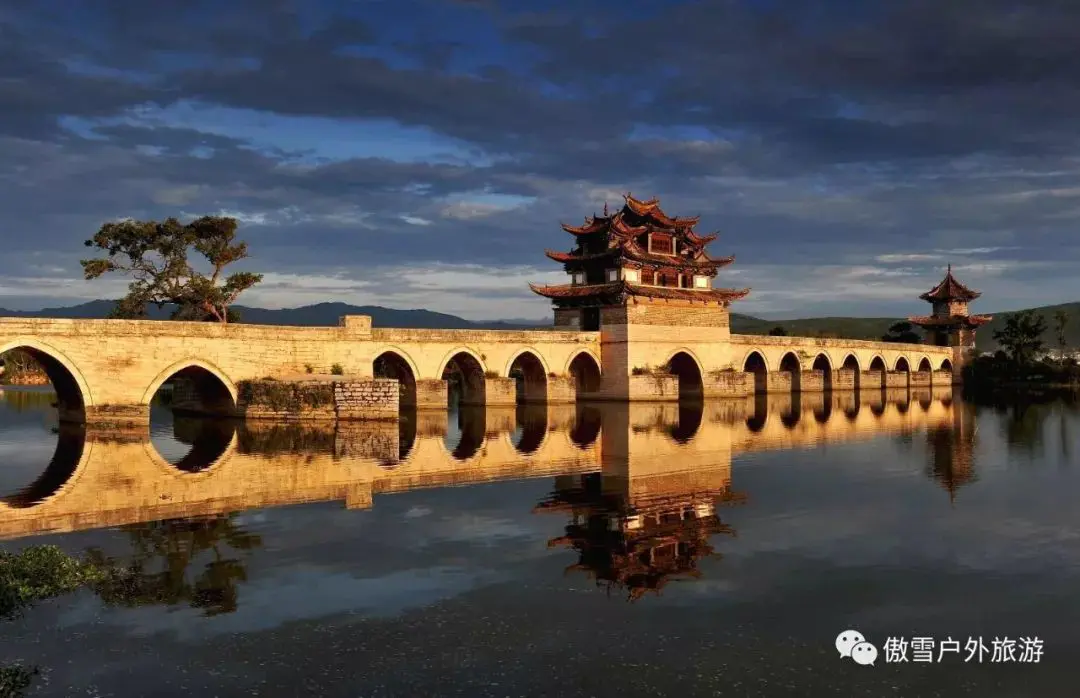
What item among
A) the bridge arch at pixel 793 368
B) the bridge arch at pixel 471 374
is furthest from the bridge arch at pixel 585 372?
the bridge arch at pixel 793 368

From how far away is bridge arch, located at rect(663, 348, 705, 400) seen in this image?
4891 centimetres

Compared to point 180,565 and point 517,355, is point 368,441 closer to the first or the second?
point 180,565

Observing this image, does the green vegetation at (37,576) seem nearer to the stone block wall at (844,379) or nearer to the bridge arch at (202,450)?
the bridge arch at (202,450)

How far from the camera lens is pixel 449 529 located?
14.8 meters

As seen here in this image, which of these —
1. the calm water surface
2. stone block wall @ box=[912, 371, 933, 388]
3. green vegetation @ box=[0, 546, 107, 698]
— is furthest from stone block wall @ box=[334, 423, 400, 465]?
stone block wall @ box=[912, 371, 933, 388]

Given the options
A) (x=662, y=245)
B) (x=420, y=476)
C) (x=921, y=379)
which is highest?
(x=662, y=245)

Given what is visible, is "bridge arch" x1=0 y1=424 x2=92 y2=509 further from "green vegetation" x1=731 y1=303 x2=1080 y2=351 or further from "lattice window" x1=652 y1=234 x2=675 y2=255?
"green vegetation" x1=731 y1=303 x2=1080 y2=351

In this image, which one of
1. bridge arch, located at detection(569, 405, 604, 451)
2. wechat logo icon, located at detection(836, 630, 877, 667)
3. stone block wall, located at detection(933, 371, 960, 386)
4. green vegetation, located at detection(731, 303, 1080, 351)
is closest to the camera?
wechat logo icon, located at detection(836, 630, 877, 667)

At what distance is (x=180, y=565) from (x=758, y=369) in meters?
48.5

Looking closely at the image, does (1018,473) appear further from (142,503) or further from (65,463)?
(65,463)

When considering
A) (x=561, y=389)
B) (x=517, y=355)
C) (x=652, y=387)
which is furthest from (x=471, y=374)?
(x=652, y=387)

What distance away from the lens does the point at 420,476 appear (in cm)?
2045

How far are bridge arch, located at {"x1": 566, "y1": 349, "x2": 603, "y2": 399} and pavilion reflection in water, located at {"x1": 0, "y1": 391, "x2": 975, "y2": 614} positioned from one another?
852cm

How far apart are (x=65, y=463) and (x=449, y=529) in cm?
1247
